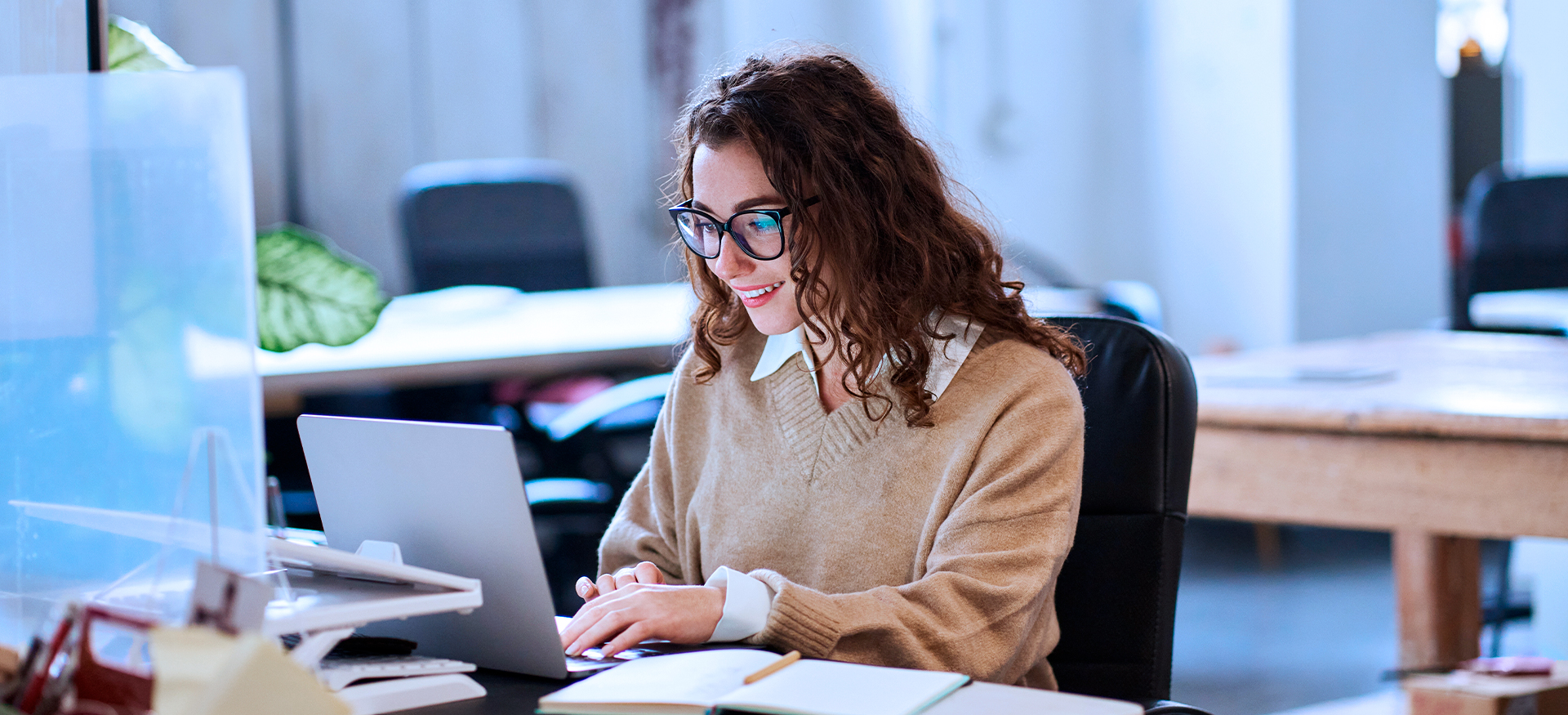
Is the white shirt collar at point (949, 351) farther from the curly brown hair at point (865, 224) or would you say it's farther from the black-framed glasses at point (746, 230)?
the black-framed glasses at point (746, 230)

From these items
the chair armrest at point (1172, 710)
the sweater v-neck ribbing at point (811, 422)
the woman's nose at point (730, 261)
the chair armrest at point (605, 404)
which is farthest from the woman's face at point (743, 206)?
the chair armrest at point (605, 404)

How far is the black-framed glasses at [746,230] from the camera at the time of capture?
Result: 120 centimetres

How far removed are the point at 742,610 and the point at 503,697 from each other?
7.4 inches

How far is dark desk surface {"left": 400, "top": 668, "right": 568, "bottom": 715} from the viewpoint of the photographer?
93 cm

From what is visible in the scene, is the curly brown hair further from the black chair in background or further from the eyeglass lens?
the black chair in background

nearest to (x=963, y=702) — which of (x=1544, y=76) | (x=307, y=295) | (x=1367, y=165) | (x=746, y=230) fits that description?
(x=746, y=230)

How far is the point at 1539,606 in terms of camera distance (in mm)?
2826

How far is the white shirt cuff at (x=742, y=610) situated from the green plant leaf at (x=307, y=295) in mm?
516

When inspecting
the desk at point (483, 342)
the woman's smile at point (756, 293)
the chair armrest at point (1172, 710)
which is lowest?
the chair armrest at point (1172, 710)

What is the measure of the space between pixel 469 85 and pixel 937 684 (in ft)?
12.1

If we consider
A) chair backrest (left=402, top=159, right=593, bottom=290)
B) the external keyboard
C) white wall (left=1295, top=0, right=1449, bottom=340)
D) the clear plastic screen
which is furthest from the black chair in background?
the clear plastic screen

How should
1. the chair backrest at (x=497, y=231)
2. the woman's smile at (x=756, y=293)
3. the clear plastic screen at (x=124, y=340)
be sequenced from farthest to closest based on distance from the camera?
the chair backrest at (x=497, y=231)
the woman's smile at (x=756, y=293)
the clear plastic screen at (x=124, y=340)

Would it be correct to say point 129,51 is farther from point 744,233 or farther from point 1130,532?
point 1130,532

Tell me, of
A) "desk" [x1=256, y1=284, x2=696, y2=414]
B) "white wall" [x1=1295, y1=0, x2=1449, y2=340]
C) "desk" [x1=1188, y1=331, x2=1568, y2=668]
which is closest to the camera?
"desk" [x1=1188, y1=331, x2=1568, y2=668]
